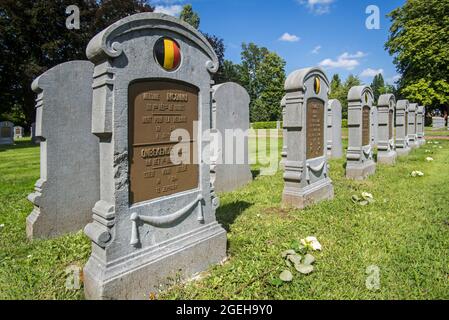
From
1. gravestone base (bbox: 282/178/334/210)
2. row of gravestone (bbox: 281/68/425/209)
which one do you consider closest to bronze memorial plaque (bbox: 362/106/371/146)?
row of gravestone (bbox: 281/68/425/209)

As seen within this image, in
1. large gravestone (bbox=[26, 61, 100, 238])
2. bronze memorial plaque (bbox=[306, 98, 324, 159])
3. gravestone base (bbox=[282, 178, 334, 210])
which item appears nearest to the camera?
large gravestone (bbox=[26, 61, 100, 238])

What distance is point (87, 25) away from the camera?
826 inches

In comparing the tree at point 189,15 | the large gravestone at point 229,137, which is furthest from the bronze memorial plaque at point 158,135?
the tree at point 189,15

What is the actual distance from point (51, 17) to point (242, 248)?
2220 cm

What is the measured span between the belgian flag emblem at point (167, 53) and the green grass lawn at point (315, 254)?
236 cm

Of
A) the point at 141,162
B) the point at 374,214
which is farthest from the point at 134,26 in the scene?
the point at 374,214

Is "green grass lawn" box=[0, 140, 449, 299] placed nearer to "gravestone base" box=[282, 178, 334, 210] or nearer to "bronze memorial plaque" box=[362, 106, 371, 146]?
"gravestone base" box=[282, 178, 334, 210]

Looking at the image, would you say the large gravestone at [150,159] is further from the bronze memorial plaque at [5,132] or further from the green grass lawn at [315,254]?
the bronze memorial plaque at [5,132]

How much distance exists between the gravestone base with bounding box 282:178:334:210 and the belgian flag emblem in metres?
3.50

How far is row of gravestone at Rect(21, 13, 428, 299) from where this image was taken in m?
2.84

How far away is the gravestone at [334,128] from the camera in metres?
12.3
